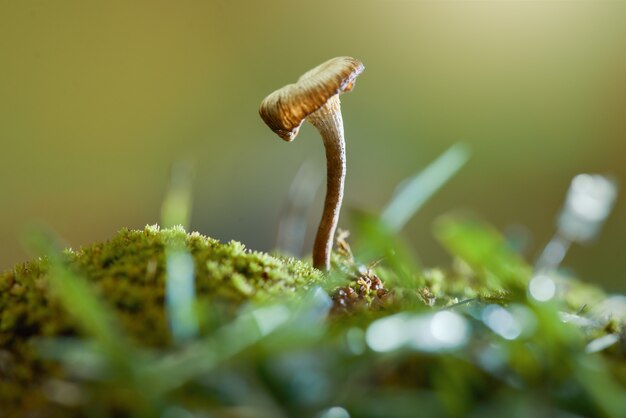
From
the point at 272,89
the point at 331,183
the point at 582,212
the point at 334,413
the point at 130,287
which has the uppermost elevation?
the point at 272,89

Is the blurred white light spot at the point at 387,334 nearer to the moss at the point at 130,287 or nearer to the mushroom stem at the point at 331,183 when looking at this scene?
the moss at the point at 130,287

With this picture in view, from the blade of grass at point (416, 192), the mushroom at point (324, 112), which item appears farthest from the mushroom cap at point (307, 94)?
the blade of grass at point (416, 192)

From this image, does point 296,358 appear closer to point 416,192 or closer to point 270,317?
point 270,317

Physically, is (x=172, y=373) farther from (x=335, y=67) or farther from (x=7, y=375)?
(x=335, y=67)

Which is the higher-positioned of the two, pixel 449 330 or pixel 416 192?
pixel 416 192

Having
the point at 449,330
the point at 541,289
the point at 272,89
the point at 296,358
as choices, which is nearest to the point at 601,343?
the point at 541,289

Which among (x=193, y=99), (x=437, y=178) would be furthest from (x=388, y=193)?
(x=437, y=178)

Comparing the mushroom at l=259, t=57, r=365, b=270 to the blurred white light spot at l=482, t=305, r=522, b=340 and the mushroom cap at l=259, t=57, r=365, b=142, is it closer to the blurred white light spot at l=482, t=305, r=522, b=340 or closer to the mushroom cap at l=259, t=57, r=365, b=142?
the mushroom cap at l=259, t=57, r=365, b=142

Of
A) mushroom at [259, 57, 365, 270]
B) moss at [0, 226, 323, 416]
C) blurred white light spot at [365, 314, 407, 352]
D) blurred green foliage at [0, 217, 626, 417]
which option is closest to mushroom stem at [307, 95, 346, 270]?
mushroom at [259, 57, 365, 270]
